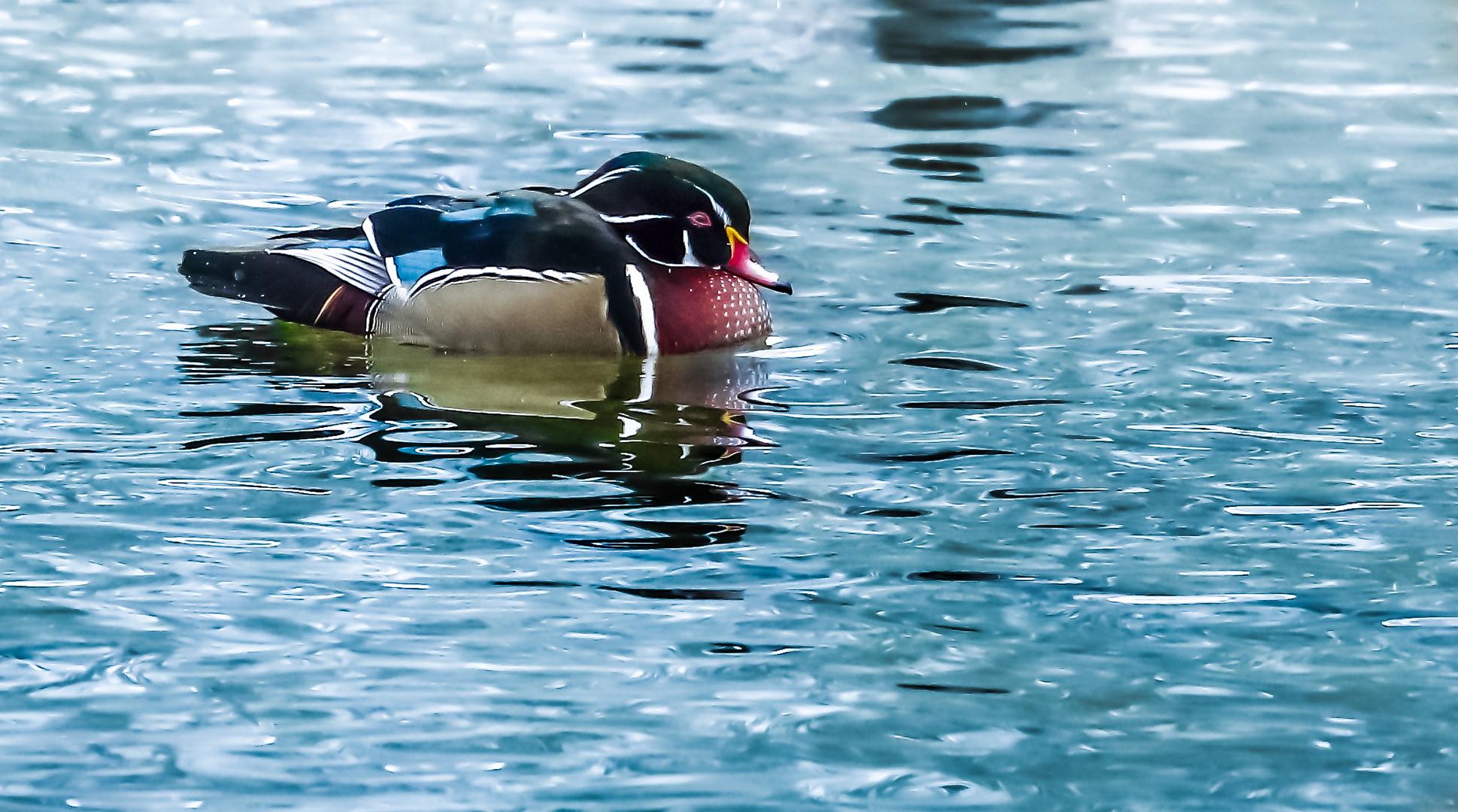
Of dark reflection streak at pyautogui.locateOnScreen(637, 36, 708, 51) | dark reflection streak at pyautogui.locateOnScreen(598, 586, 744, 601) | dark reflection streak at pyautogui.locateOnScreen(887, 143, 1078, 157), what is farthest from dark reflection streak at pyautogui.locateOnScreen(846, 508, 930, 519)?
dark reflection streak at pyautogui.locateOnScreen(637, 36, 708, 51)

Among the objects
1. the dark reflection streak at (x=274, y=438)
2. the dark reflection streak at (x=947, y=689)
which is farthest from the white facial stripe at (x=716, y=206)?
the dark reflection streak at (x=947, y=689)

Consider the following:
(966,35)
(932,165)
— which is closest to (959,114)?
(932,165)

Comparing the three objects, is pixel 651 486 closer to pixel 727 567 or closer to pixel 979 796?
pixel 727 567

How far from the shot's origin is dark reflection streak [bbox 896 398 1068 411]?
698 centimetres

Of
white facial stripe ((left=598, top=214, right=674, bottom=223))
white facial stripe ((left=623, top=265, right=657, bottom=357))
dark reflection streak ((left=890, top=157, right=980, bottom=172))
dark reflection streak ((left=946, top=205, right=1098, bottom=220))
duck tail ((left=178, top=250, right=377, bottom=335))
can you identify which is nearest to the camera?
white facial stripe ((left=623, top=265, right=657, bottom=357))

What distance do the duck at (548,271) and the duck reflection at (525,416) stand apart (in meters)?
0.11

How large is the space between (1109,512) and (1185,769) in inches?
62.9

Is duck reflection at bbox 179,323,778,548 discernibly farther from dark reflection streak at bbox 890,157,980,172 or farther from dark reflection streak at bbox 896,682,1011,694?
dark reflection streak at bbox 890,157,980,172

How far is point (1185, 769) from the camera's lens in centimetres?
446

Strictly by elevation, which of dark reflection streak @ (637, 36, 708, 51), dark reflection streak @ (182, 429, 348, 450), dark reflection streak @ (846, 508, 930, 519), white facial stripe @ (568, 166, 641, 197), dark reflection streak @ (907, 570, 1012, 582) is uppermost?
dark reflection streak @ (637, 36, 708, 51)

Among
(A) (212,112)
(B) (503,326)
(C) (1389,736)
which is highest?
(A) (212,112)

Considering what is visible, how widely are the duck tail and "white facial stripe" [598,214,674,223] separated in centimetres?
95

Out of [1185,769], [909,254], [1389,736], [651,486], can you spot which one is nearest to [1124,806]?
[1185,769]

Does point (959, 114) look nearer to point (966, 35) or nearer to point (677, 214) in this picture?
point (966, 35)
